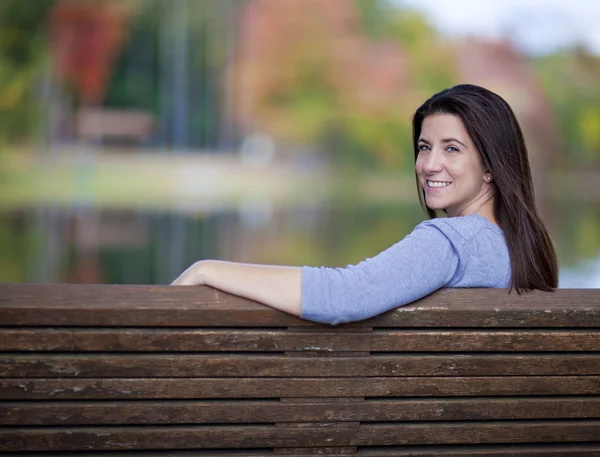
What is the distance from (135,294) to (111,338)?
7cm

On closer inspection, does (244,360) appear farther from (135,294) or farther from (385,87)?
(385,87)

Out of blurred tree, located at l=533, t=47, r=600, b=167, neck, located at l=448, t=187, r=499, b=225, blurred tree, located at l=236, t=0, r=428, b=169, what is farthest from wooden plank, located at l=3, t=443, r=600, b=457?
blurred tree, located at l=533, t=47, r=600, b=167

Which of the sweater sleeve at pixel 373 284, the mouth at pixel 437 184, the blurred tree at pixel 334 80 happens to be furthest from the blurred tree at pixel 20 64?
the sweater sleeve at pixel 373 284

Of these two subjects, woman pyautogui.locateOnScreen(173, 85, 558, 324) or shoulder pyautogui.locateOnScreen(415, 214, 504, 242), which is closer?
woman pyautogui.locateOnScreen(173, 85, 558, 324)

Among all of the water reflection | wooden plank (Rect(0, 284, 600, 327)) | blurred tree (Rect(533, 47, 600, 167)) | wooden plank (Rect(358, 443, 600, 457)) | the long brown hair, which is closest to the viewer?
wooden plank (Rect(0, 284, 600, 327))

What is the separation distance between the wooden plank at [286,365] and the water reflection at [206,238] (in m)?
6.37

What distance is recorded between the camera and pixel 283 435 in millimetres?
1291

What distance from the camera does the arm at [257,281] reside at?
1.24m

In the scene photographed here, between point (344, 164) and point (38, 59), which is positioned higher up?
point (38, 59)

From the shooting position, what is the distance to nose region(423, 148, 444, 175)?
5.22 ft

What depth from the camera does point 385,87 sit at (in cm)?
1734

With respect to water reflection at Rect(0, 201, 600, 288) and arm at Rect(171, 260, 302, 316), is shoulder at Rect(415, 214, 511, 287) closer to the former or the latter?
arm at Rect(171, 260, 302, 316)

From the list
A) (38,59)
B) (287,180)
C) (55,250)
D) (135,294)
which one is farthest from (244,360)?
(38,59)

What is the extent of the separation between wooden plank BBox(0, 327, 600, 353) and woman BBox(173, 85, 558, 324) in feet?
0.15
